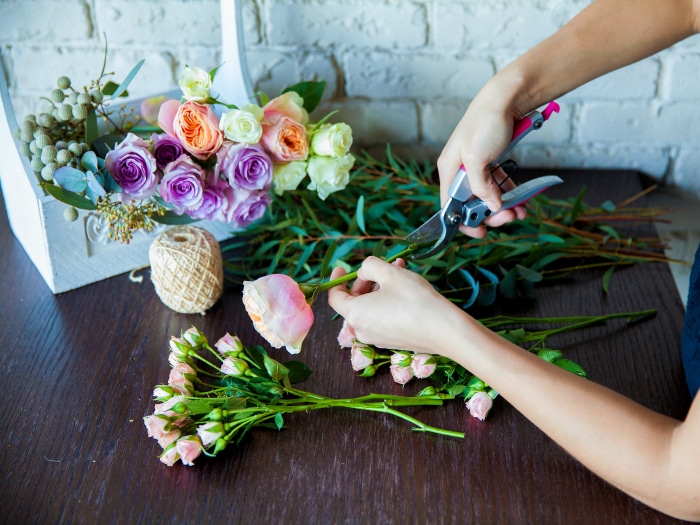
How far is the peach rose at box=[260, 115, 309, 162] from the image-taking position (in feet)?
3.47

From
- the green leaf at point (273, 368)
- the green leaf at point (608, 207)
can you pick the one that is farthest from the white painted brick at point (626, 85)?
the green leaf at point (273, 368)

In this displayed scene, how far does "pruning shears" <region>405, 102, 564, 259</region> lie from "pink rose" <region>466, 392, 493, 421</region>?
0.22 m

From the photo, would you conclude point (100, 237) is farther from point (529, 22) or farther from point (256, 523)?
point (529, 22)

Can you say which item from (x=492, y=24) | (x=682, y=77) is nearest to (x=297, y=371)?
(x=492, y=24)

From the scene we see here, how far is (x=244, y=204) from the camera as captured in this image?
1.08 metres

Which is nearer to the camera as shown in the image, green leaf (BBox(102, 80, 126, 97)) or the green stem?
the green stem

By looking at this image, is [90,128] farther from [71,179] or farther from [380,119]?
[380,119]

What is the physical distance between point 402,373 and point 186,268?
1.13 ft

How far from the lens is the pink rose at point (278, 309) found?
0.82 metres

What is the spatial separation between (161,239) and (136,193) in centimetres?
7

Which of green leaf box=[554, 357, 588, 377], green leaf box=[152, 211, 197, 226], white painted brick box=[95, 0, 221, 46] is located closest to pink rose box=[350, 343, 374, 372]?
green leaf box=[554, 357, 588, 377]

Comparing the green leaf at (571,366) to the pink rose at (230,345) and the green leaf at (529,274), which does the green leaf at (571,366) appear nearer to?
the green leaf at (529,274)

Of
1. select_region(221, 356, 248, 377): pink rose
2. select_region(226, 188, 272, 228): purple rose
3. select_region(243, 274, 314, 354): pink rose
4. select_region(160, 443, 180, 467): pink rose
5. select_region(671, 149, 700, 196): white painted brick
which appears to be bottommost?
select_region(671, 149, 700, 196): white painted brick

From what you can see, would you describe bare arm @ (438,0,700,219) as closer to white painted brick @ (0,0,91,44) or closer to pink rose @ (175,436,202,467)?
pink rose @ (175,436,202,467)
